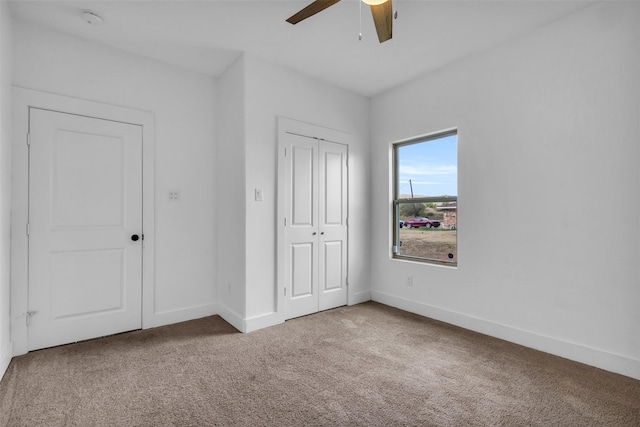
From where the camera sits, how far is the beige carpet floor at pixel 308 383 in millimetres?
1770

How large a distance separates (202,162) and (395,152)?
227 centimetres

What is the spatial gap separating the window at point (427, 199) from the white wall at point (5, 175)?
11.7ft

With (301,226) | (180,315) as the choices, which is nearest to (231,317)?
(180,315)

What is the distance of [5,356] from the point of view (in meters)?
2.24

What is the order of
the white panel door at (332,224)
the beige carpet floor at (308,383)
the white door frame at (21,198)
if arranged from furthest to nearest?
1. the white panel door at (332,224)
2. the white door frame at (21,198)
3. the beige carpet floor at (308,383)

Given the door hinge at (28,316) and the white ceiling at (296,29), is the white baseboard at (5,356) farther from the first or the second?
the white ceiling at (296,29)

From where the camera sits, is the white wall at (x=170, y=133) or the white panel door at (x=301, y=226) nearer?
the white wall at (x=170, y=133)

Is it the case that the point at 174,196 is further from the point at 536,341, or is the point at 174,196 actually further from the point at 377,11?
the point at 536,341

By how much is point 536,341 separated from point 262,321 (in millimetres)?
2408

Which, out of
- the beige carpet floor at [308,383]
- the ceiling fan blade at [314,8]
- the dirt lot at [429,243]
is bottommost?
the beige carpet floor at [308,383]

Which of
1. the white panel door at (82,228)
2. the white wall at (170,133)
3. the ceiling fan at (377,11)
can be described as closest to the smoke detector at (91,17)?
the white wall at (170,133)

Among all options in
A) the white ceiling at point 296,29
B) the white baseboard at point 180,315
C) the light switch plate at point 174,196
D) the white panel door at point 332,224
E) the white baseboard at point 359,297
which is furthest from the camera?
the white baseboard at point 359,297

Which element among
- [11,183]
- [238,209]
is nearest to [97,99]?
[11,183]

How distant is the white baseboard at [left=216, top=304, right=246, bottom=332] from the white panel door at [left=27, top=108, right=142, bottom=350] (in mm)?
771
